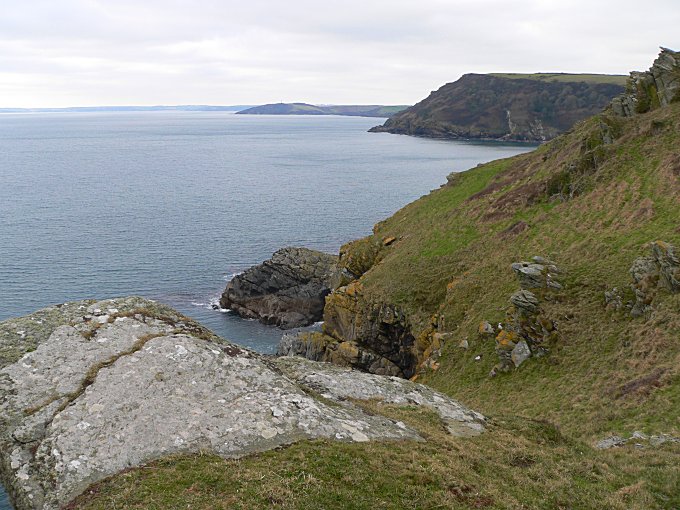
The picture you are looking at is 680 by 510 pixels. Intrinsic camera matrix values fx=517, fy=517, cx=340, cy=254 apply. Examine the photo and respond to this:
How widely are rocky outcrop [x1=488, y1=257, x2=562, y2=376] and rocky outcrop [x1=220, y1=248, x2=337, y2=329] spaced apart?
123 ft

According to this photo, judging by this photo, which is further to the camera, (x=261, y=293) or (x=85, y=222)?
(x=85, y=222)

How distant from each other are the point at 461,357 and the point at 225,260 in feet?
203

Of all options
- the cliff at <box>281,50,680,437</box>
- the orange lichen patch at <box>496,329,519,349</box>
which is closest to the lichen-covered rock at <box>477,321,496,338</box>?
the cliff at <box>281,50,680,437</box>

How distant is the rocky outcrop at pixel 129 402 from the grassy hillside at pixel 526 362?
932 mm

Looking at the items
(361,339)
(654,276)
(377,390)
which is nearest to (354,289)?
(361,339)

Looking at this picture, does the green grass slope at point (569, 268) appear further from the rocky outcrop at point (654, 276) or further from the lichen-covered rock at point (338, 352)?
the lichen-covered rock at point (338, 352)

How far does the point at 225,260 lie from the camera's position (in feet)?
303

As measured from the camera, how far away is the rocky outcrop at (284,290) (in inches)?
2881

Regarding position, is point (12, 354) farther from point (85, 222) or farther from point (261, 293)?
point (85, 222)

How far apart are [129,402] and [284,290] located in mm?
61337

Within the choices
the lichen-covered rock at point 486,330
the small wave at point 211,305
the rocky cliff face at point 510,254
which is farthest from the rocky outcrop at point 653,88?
the small wave at point 211,305

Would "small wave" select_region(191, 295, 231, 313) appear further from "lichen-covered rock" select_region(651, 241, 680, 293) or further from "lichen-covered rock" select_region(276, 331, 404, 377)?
"lichen-covered rock" select_region(651, 241, 680, 293)

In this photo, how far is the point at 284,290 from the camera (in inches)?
3012

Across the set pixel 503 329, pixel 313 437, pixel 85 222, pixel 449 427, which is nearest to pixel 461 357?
pixel 503 329
